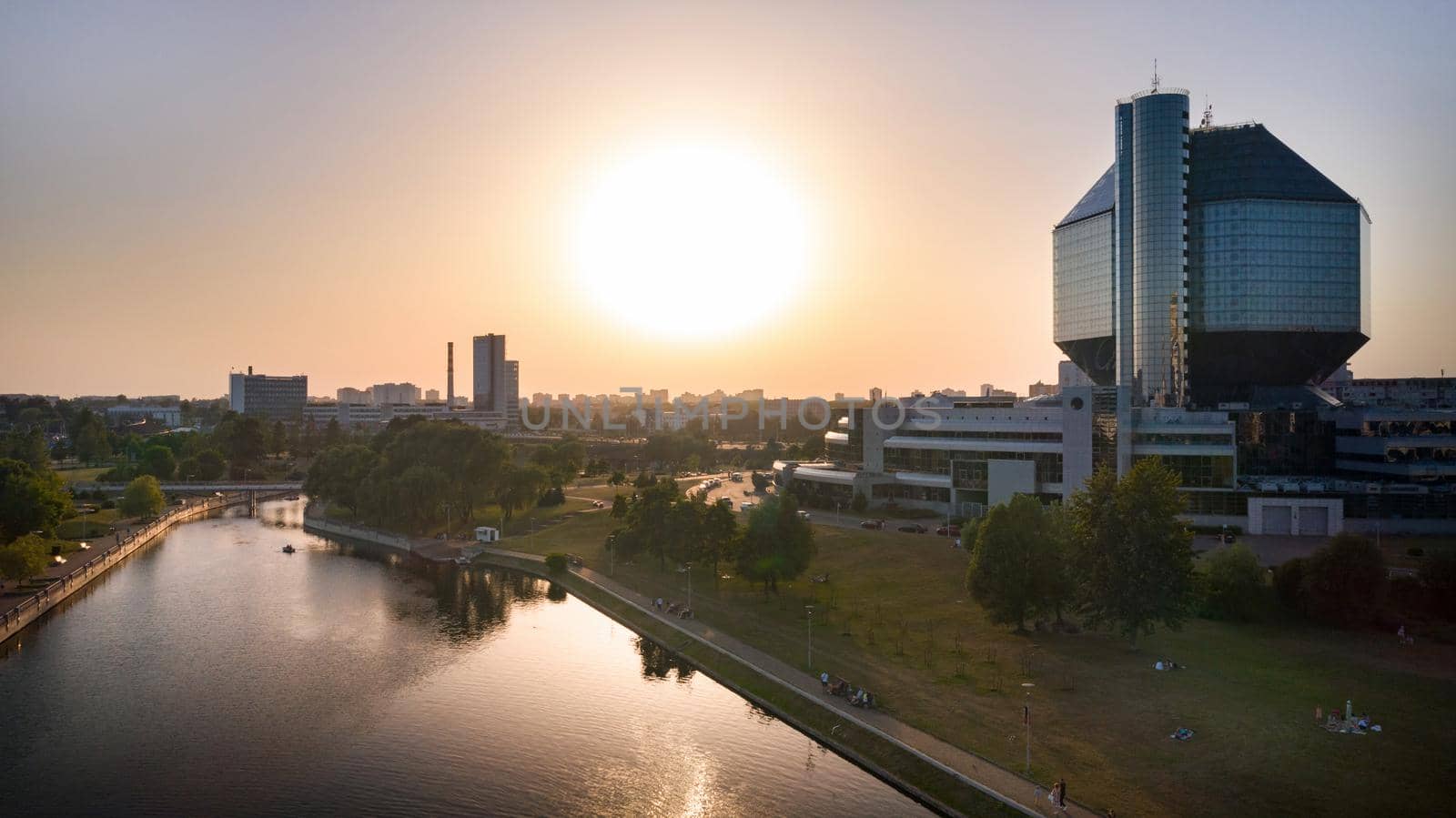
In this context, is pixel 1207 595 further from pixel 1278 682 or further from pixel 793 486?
pixel 793 486

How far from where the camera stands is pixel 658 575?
78375mm

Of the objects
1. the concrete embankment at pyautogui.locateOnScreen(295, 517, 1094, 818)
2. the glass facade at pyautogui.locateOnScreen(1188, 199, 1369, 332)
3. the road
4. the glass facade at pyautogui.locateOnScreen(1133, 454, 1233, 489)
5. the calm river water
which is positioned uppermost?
the glass facade at pyautogui.locateOnScreen(1188, 199, 1369, 332)

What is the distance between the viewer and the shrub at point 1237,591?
185ft

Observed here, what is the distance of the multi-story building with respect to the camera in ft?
312

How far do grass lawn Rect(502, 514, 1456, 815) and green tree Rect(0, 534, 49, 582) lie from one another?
51375 mm

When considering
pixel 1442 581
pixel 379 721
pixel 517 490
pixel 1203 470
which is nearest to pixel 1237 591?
pixel 1442 581

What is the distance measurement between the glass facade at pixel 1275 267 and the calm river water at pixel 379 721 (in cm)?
8984

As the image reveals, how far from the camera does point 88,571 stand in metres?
83.6

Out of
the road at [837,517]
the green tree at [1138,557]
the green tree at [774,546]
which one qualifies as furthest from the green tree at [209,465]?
the green tree at [1138,557]

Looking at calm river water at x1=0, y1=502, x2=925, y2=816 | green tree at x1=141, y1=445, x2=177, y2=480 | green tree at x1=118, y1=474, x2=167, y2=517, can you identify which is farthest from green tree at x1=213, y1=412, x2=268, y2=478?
calm river water at x1=0, y1=502, x2=925, y2=816

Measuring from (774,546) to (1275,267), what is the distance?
86531 millimetres

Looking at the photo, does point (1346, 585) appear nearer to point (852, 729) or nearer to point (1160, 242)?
point (852, 729)

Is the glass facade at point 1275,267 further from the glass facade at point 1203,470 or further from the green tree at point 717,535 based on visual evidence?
the green tree at point 717,535

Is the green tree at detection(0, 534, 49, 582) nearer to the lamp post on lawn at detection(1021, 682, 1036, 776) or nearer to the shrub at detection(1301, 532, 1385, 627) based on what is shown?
the lamp post on lawn at detection(1021, 682, 1036, 776)
